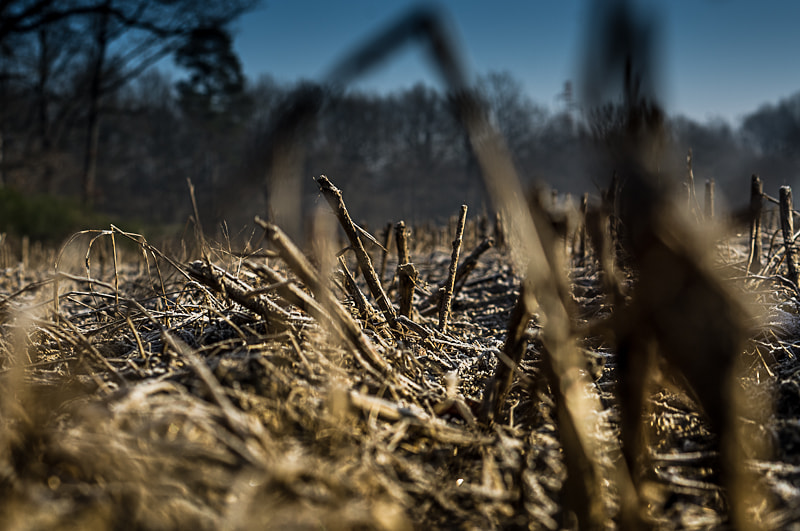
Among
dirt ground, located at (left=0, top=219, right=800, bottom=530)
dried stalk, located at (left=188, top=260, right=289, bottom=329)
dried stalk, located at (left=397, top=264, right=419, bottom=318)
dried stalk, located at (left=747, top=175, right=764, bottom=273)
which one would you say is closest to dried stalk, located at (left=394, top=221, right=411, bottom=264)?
dried stalk, located at (left=397, top=264, right=419, bottom=318)

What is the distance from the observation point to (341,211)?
1.71 meters

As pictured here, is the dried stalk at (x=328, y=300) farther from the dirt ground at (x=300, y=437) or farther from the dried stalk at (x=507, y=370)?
the dried stalk at (x=507, y=370)

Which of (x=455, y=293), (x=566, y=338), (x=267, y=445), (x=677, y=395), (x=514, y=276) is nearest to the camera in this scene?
(x=267, y=445)

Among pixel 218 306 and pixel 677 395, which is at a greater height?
pixel 218 306

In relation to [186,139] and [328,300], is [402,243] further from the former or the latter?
[186,139]

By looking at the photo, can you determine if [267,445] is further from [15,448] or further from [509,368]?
[509,368]

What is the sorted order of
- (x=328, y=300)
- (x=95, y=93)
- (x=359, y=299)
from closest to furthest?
(x=328, y=300), (x=359, y=299), (x=95, y=93)

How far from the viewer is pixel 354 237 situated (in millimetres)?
1773

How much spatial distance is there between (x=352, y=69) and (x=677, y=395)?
1313mm

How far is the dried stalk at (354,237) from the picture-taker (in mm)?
1675

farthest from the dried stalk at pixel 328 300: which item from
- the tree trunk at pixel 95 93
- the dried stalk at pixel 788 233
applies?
the tree trunk at pixel 95 93

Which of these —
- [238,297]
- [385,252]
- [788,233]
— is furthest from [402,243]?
[788,233]

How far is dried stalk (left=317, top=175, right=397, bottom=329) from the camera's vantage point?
167 centimetres

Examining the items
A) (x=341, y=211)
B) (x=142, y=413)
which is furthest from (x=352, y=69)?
(x=341, y=211)
